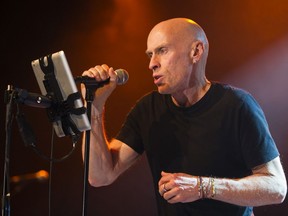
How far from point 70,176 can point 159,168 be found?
1.76m

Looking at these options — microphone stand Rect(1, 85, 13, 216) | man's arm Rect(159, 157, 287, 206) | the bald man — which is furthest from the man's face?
microphone stand Rect(1, 85, 13, 216)

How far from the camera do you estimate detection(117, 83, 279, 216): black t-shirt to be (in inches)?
68.8

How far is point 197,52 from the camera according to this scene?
1.98 meters

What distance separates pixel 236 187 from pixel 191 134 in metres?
0.37

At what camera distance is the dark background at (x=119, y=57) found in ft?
11.1

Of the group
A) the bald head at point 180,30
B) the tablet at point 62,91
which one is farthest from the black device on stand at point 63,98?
the bald head at point 180,30

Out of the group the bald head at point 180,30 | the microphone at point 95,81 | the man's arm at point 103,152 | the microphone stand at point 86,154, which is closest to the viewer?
the microphone stand at point 86,154

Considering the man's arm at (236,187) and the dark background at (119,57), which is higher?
the dark background at (119,57)

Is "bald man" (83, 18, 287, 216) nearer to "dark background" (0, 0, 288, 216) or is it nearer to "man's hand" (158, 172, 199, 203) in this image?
"man's hand" (158, 172, 199, 203)

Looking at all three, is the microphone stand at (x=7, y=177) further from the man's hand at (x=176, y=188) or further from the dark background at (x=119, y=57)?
the dark background at (x=119, y=57)

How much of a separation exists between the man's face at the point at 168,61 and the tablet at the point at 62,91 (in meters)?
0.50

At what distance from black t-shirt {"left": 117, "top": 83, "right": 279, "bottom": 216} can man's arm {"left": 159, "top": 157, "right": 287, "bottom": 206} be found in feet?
0.22

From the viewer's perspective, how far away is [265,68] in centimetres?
339

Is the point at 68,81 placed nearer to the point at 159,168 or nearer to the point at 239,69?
the point at 159,168
